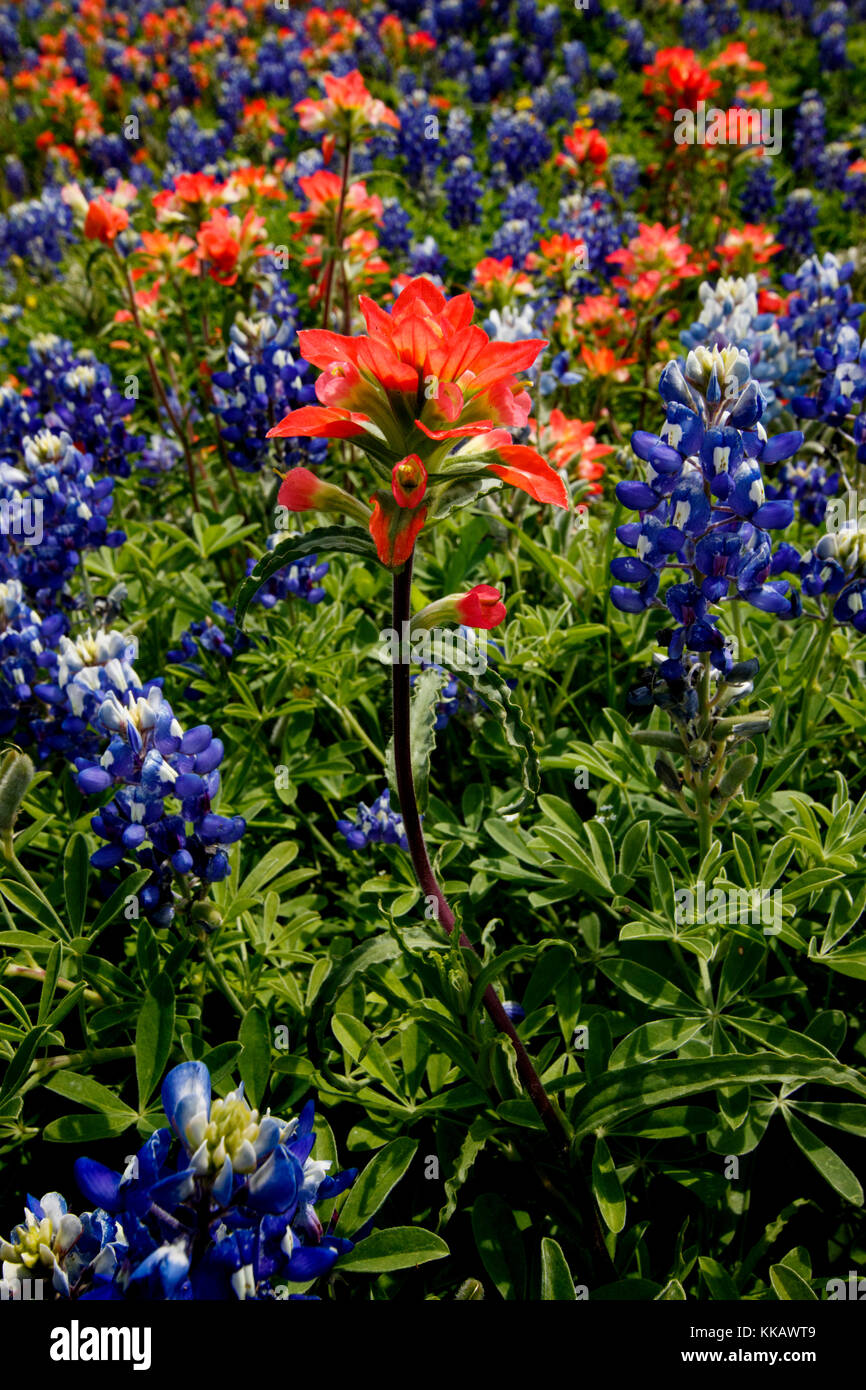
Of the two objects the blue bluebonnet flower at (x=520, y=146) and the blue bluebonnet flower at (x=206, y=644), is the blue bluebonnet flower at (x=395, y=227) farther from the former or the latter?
the blue bluebonnet flower at (x=206, y=644)

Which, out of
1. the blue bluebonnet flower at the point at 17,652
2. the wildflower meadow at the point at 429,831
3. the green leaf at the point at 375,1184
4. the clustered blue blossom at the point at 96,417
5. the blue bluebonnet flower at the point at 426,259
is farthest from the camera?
the blue bluebonnet flower at the point at 426,259

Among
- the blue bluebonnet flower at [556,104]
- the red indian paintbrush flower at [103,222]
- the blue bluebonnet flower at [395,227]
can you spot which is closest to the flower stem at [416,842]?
the red indian paintbrush flower at [103,222]

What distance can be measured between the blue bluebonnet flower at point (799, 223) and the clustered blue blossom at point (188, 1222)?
19.2 feet

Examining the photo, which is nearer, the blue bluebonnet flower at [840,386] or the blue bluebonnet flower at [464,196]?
the blue bluebonnet flower at [840,386]

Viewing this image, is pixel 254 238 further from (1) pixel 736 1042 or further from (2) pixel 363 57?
(2) pixel 363 57

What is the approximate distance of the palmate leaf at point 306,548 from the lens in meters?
1.17

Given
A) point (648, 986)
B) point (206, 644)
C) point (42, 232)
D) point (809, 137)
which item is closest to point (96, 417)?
point (206, 644)

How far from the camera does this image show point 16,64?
486 inches

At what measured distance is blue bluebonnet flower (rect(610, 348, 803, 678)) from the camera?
154 centimetres

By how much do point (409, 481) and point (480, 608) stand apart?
8.2 inches

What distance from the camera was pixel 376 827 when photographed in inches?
84.4

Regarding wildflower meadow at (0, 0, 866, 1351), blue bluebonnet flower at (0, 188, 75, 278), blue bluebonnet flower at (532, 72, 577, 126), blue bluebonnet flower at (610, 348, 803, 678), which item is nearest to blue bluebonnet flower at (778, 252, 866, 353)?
wildflower meadow at (0, 0, 866, 1351)

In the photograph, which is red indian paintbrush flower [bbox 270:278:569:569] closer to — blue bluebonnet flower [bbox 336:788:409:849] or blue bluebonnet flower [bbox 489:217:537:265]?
blue bluebonnet flower [bbox 336:788:409:849]

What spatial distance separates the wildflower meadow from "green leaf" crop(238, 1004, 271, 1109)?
0.04ft
